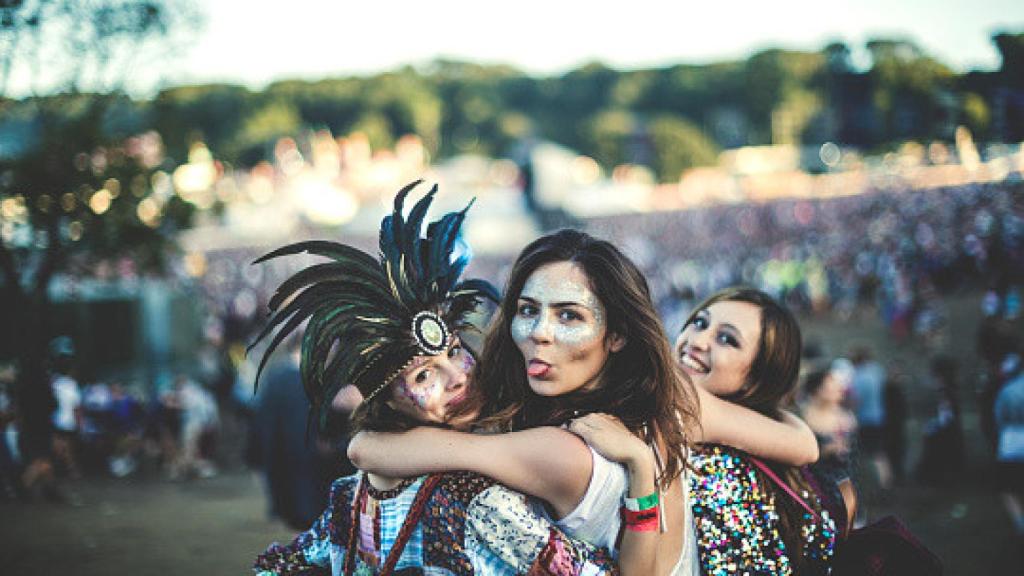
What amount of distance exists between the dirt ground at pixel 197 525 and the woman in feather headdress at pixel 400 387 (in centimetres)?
239

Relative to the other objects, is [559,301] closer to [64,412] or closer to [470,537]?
[470,537]

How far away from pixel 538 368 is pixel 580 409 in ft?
0.49

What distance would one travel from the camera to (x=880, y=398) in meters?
8.48

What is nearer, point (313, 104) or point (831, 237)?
point (831, 237)

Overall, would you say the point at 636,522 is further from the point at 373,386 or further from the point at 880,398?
the point at 880,398

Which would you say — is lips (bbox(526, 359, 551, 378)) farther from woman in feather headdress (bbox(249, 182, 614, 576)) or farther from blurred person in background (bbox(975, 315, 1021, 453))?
blurred person in background (bbox(975, 315, 1021, 453))

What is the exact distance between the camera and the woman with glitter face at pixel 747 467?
2.43 m

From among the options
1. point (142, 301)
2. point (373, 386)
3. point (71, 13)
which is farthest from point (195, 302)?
point (373, 386)

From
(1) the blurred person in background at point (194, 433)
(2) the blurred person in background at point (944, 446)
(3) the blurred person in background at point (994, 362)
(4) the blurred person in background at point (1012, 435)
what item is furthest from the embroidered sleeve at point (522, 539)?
(1) the blurred person in background at point (194, 433)


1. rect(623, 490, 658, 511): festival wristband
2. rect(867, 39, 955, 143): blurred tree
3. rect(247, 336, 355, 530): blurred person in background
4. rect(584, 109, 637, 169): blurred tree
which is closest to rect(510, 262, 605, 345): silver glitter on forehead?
rect(623, 490, 658, 511): festival wristband

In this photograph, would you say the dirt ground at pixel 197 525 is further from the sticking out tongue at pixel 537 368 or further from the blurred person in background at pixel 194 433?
the sticking out tongue at pixel 537 368

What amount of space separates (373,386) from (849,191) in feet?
191

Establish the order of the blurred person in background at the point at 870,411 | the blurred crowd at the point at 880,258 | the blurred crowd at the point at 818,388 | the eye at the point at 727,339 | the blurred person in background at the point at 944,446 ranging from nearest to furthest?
1. the eye at the point at 727,339
2. the blurred crowd at the point at 818,388
3. the blurred person in background at the point at 870,411
4. the blurred person in background at the point at 944,446
5. the blurred crowd at the point at 880,258

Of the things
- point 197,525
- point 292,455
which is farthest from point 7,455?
point 292,455
